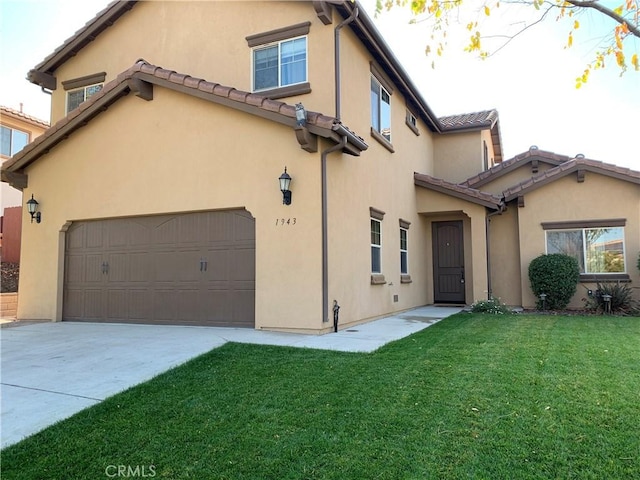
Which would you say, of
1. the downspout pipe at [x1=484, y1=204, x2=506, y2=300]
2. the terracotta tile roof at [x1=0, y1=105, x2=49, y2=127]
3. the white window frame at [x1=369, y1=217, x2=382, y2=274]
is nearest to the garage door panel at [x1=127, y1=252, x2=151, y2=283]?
the white window frame at [x1=369, y1=217, x2=382, y2=274]

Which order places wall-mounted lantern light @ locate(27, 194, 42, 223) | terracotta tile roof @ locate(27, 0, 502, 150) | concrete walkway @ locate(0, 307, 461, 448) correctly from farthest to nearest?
wall-mounted lantern light @ locate(27, 194, 42, 223)
terracotta tile roof @ locate(27, 0, 502, 150)
concrete walkway @ locate(0, 307, 461, 448)

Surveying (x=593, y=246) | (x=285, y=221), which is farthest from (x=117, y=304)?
(x=593, y=246)

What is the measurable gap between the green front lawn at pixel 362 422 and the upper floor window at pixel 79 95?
974 cm

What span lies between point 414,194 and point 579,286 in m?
5.22

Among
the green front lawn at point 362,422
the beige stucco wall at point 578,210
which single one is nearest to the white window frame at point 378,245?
the green front lawn at point 362,422

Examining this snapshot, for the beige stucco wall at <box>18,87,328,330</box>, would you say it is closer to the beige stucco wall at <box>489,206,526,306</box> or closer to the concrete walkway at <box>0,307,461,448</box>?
the concrete walkway at <box>0,307,461,448</box>

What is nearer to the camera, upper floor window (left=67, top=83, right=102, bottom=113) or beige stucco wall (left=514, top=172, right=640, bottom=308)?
beige stucco wall (left=514, top=172, right=640, bottom=308)

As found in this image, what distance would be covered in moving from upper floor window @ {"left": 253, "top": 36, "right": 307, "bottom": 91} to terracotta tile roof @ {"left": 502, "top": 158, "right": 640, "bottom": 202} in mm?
7351

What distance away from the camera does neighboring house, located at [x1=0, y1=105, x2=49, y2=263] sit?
15.5 metres

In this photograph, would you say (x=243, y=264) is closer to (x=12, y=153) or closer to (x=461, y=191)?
(x=461, y=191)

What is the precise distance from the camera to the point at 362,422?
12.7 feet

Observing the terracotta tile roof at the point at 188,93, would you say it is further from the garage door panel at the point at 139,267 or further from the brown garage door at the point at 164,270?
the garage door panel at the point at 139,267

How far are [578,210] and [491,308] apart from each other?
153 inches

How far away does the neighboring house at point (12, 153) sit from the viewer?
50.9 feet
